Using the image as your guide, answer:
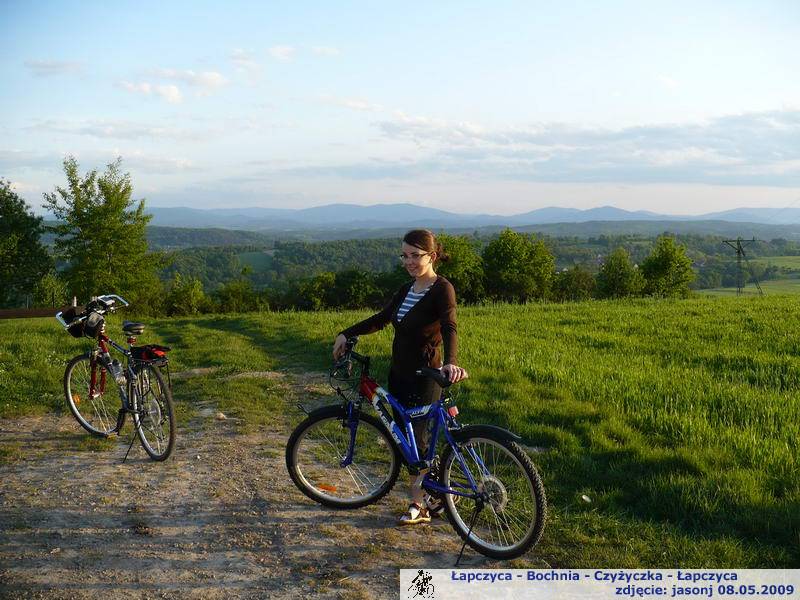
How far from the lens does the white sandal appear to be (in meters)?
4.73

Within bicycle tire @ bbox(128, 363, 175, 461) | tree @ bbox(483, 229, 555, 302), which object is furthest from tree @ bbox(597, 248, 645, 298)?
bicycle tire @ bbox(128, 363, 175, 461)

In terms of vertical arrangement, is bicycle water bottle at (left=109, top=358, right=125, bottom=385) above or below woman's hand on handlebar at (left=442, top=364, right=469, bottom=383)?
below

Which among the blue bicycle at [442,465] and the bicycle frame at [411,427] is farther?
the bicycle frame at [411,427]

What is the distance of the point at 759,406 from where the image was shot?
7387 millimetres

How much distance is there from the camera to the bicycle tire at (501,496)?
4090 mm

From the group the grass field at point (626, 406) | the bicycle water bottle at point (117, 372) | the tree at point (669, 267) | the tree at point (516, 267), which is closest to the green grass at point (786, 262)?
the tree at point (669, 267)

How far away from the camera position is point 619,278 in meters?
77.6

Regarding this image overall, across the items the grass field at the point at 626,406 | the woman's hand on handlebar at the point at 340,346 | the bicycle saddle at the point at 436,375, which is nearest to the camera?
the bicycle saddle at the point at 436,375

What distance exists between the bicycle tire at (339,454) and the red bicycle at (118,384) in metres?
1.62

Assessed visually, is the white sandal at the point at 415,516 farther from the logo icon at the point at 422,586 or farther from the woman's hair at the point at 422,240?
the woman's hair at the point at 422,240

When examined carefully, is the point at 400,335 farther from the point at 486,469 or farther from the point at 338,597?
the point at 338,597

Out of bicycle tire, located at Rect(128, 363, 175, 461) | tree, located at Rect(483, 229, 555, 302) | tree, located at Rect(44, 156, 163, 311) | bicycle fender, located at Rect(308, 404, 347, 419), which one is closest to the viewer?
bicycle fender, located at Rect(308, 404, 347, 419)

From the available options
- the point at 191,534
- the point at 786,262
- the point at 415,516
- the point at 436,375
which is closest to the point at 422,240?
the point at 436,375

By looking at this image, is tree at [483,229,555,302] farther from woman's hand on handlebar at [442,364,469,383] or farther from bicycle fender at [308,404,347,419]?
woman's hand on handlebar at [442,364,469,383]
